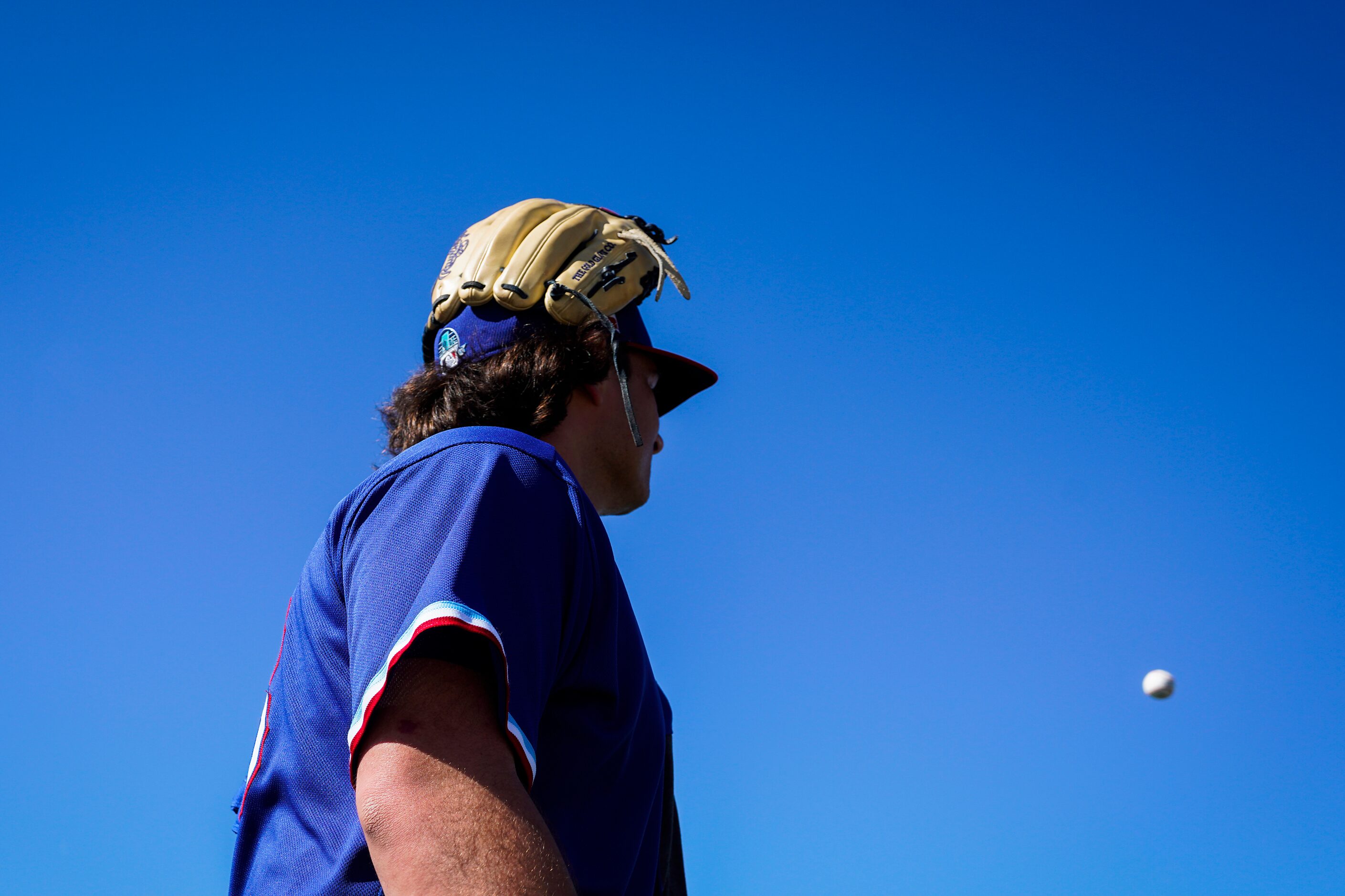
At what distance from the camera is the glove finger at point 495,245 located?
3.44m

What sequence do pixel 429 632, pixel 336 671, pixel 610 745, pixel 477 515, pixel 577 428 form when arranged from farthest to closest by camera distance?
pixel 577 428 → pixel 610 745 → pixel 336 671 → pixel 477 515 → pixel 429 632

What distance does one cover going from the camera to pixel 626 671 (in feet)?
7.82

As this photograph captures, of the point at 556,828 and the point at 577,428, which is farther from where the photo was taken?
the point at 577,428

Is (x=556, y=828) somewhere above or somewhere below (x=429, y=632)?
below

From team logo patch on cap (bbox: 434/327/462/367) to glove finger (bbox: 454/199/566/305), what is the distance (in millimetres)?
121

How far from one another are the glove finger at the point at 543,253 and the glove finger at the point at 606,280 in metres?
0.04

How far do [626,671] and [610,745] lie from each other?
17 centimetres

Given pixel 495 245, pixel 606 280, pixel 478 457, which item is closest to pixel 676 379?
pixel 606 280

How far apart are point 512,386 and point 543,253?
2.16 feet

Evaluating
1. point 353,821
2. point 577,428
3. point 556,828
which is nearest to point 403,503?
point 353,821

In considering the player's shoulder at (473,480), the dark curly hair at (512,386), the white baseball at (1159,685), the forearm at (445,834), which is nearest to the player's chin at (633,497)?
the dark curly hair at (512,386)

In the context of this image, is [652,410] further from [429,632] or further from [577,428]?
[429,632]

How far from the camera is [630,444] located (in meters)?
3.36

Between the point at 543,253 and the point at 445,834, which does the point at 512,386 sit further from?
the point at 445,834
